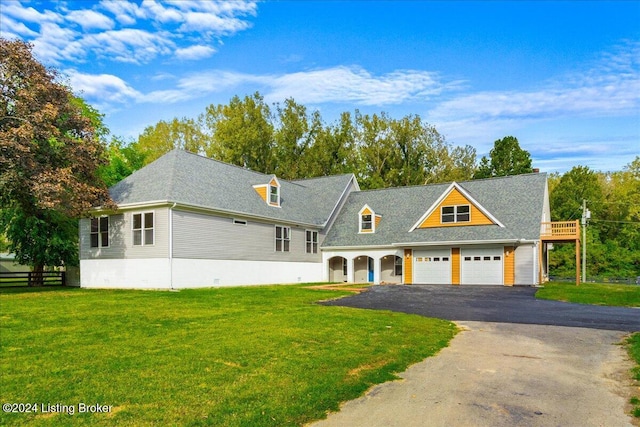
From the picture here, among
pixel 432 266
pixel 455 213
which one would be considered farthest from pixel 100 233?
pixel 455 213

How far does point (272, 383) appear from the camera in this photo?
6.64 metres

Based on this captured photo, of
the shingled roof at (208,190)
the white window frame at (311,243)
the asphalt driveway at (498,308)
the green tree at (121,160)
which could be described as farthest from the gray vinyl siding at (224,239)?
the green tree at (121,160)

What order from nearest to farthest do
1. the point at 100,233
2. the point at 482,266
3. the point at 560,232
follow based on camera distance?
the point at 100,233 < the point at 482,266 < the point at 560,232

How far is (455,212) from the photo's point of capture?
29.2 meters

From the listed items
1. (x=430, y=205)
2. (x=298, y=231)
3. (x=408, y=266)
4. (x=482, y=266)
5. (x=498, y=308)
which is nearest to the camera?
(x=498, y=308)

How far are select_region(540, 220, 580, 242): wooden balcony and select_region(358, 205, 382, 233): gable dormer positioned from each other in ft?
32.9

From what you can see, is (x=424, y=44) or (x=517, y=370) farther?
(x=424, y=44)

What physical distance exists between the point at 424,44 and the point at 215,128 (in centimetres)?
3689

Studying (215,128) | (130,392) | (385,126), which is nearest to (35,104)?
(130,392)

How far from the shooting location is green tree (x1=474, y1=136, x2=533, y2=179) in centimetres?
4903

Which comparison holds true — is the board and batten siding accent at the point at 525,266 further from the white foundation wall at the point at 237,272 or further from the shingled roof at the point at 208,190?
the white foundation wall at the point at 237,272

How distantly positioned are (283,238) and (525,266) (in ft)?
44.8

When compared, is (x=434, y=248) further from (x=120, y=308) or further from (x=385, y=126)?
(x=385, y=126)

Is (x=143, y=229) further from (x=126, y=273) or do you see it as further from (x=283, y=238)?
(x=283, y=238)
